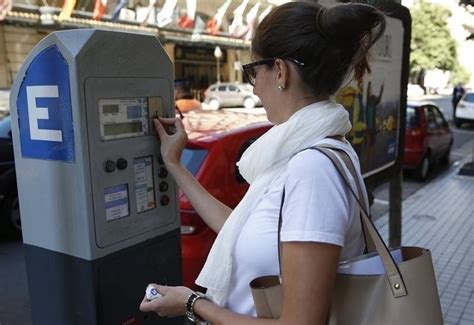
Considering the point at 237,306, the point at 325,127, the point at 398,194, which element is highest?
the point at 325,127

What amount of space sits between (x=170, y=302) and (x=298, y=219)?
50 cm

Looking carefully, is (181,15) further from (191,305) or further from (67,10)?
(191,305)

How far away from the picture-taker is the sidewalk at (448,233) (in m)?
4.17

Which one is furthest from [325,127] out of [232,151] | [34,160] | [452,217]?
[452,217]

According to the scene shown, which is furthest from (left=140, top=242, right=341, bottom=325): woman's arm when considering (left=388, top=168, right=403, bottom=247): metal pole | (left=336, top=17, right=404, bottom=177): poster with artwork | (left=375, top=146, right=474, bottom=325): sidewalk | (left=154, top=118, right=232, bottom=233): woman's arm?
(left=388, top=168, right=403, bottom=247): metal pole

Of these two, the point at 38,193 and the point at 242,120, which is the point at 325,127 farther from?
the point at 242,120

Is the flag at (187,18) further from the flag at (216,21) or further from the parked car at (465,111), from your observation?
the parked car at (465,111)

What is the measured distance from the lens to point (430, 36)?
36781mm

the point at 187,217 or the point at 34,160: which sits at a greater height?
the point at 34,160

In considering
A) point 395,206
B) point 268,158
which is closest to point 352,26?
point 268,158

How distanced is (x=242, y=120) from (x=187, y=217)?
1.43 metres

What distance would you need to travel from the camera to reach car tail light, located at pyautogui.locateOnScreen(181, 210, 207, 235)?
3549mm

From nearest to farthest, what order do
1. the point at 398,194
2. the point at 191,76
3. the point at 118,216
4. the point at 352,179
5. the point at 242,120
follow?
the point at 352,179 → the point at 118,216 → the point at 398,194 → the point at 242,120 → the point at 191,76

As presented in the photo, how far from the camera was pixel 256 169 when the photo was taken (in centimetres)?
138
